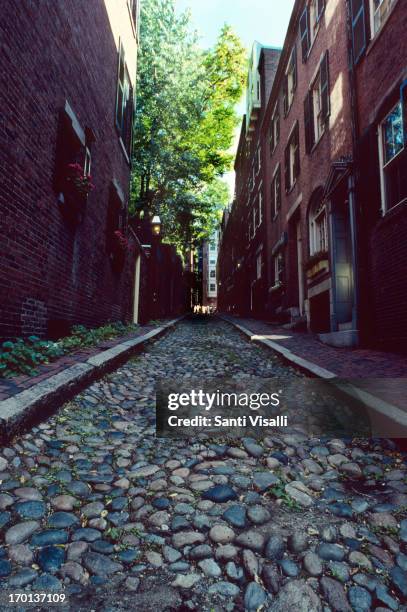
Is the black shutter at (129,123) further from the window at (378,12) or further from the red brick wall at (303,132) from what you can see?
the window at (378,12)

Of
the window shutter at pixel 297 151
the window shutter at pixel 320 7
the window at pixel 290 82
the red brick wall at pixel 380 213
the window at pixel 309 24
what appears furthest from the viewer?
the window at pixel 290 82

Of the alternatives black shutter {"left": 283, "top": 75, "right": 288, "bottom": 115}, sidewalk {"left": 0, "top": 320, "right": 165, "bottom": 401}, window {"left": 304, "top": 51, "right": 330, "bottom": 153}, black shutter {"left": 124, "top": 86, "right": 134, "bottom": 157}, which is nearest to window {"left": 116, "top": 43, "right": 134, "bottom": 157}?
black shutter {"left": 124, "top": 86, "right": 134, "bottom": 157}

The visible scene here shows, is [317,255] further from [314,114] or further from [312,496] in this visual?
[312,496]

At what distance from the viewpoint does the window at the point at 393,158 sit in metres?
6.13

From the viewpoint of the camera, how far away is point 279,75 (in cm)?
1571

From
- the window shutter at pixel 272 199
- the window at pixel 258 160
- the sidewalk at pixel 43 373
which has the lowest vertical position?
the sidewalk at pixel 43 373

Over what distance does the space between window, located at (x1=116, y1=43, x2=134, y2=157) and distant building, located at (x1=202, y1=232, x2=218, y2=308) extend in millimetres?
63024

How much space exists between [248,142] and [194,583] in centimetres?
2709

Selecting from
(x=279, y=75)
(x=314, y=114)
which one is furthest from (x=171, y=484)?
(x=279, y=75)

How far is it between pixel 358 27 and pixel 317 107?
3.10 meters

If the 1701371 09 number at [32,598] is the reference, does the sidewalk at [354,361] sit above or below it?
above

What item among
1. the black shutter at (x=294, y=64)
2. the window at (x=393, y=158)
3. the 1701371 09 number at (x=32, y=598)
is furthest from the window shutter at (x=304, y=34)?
the 1701371 09 number at (x=32, y=598)

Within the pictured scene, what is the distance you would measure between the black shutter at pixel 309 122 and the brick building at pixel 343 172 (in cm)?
6

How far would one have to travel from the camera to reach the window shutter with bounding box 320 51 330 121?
9.72 meters
